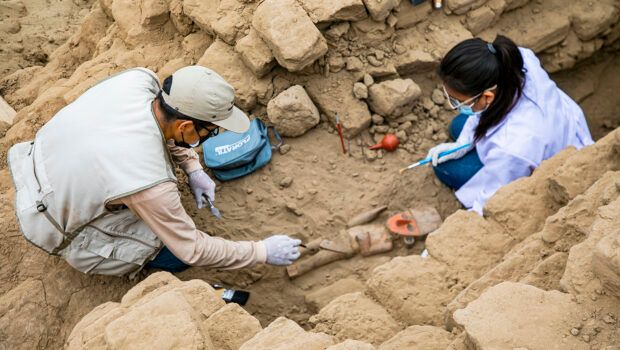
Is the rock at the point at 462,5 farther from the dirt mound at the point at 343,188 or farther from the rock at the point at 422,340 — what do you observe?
the rock at the point at 422,340

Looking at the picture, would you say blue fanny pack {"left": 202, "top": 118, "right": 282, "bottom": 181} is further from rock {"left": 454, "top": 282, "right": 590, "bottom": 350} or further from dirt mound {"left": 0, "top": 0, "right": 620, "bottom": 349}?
rock {"left": 454, "top": 282, "right": 590, "bottom": 350}

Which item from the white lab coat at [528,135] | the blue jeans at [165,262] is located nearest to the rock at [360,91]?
the white lab coat at [528,135]

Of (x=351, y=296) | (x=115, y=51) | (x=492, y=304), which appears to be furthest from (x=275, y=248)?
(x=115, y=51)

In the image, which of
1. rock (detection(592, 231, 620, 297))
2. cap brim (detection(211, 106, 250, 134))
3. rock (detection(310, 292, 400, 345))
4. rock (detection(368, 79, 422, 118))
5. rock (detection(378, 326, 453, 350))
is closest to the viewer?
rock (detection(592, 231, 620, 297))

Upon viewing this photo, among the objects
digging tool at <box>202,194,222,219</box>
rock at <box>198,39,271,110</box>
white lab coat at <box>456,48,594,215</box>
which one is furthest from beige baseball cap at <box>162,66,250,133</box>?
white lab coat at <box>456,48,594,215</box>

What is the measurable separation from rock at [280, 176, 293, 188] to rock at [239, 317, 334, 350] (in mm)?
1853

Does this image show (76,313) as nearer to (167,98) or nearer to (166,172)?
(166,172)

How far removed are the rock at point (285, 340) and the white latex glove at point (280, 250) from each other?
1.05 metres

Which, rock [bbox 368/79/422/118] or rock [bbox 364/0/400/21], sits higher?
rock [bbox 364/0/400/21]

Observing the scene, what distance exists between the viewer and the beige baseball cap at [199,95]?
8.79 ft

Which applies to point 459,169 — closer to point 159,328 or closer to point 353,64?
point 353,64

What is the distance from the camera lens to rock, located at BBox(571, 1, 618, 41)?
458 cm

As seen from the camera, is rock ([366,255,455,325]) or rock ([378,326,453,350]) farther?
rock ([366,255,455,325])

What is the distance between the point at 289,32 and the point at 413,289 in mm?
2052
